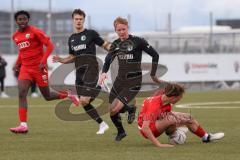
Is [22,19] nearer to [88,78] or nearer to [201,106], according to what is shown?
[88,78]

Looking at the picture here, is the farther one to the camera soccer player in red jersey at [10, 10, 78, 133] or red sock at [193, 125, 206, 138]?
soccer player in red jersey at [10, 10, 78, 133]

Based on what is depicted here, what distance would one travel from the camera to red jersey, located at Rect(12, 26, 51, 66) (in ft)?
50.6

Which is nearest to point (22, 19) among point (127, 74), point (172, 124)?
point (127, 74)

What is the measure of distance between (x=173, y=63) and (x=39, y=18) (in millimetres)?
7010

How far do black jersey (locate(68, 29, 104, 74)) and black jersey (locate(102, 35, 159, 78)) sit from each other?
1.29 metres

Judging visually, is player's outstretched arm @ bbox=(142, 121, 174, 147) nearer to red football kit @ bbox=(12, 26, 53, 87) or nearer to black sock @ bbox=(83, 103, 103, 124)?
black sock @ bbox=(83, 103, 103, 124)

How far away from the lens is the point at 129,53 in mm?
13969

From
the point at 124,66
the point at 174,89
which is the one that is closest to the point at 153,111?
the point at 174,89

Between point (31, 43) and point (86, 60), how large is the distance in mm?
1082

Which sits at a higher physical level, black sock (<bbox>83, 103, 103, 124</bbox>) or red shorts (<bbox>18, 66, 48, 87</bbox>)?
red shorts (<bbox>18, 66, 48, 87</bbox>)

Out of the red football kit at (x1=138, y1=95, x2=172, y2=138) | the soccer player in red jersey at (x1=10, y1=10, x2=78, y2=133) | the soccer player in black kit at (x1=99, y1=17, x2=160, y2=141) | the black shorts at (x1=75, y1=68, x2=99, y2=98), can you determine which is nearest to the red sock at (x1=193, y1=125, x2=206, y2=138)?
the red football kit at (x1=138, y1=95, x2=172, y2=138)

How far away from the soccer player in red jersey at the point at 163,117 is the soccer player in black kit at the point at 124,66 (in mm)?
947

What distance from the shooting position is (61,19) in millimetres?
40375

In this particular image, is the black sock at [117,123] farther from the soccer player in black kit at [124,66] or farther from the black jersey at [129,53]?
the black jersey at [129,53]
